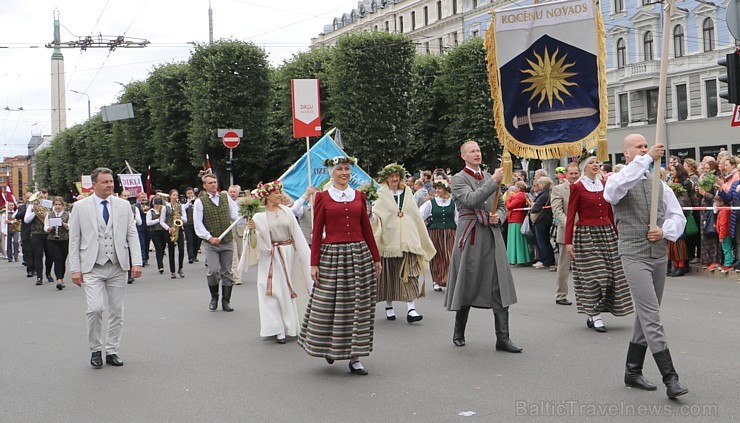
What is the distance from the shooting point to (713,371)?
23.0 ft

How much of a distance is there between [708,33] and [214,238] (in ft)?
131

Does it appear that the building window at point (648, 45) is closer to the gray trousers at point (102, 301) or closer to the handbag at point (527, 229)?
the handbag at point (527, 229)

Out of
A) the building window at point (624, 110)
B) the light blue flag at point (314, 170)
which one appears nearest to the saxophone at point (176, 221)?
the light blue flag at point (314, 170)

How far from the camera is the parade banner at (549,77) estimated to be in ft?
27.6

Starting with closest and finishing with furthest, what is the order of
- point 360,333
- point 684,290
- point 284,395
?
point 284,395
point 360,333
point 684,290

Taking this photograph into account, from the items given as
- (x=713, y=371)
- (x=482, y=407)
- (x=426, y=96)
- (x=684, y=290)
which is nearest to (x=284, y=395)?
(x=482, y=407)

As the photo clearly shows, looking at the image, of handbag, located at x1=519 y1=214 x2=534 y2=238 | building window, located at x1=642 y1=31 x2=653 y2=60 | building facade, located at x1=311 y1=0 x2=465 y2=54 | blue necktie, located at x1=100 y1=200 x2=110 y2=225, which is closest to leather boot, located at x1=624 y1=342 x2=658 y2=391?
blue necktie, located at x1=100 y1=200 x2=110 y2=225

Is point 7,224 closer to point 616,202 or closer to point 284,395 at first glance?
point 284,395

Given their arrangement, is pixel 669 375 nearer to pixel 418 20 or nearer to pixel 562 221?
pixel 562 221

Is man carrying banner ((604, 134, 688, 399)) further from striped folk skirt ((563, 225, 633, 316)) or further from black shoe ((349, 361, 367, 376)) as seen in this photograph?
striped folk skirt ((563, 225, 633, 316))

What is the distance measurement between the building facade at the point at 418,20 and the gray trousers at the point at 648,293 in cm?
6232

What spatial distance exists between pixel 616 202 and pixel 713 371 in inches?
73.7

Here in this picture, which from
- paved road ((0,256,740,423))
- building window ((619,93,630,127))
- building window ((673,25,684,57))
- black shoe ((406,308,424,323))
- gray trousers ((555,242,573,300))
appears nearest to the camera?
paved road ((0,256,740,423))

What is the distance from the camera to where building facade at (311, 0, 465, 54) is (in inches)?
2926
